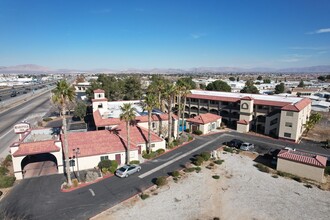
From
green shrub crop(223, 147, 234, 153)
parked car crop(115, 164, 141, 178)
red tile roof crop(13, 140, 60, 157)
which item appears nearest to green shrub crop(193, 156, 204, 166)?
green shrub crop(223, 147, 234, 153)

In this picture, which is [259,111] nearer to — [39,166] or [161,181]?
[161,181]

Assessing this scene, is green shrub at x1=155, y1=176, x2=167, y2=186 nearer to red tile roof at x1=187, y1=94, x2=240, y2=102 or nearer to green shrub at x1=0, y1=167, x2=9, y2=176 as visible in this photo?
green shrub at x1=0, y1=167, x2=9, y2=176

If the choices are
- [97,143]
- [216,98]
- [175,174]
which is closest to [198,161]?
[175,174]

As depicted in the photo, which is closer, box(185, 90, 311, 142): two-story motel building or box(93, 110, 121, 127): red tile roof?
box(93, 110, 121, 127): red tile roof

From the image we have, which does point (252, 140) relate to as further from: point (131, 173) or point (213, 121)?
point (131, 173)

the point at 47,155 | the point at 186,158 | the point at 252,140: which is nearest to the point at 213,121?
the point at 252,140

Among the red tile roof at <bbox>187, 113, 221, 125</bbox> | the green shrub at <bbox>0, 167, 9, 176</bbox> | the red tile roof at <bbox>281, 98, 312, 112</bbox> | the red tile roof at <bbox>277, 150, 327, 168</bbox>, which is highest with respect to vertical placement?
the red tile roof at <bbox>281, 98, 312, 112</bbox>
